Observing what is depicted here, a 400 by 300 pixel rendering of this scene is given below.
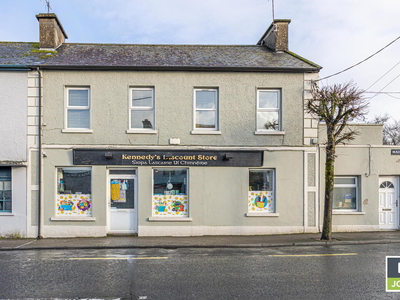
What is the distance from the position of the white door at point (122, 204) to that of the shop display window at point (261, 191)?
4338 millimetres

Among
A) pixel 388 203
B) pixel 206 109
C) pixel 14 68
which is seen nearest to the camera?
pixel 14 68

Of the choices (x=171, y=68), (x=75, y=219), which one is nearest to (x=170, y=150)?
(x=171, y=68)

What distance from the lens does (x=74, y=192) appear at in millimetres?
13570

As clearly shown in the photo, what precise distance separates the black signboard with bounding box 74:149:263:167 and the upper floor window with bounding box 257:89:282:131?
114 cm

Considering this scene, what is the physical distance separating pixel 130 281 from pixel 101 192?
21.5 feet

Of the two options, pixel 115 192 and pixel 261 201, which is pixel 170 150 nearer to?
pixel 115 192

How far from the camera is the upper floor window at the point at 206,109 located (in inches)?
546

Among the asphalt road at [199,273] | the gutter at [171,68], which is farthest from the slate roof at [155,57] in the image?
the asphalt road at [199,273]

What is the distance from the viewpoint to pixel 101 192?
1341cm

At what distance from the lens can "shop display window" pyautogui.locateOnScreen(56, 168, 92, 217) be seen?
13484mm

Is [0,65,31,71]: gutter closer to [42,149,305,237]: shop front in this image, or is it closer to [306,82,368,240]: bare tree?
[42,149,305,237]: shop front

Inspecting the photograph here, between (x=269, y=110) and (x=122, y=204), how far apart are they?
6.49m

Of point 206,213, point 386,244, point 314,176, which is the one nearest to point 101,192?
point 206,213

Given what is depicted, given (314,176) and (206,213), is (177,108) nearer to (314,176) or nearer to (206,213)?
(206,213)
